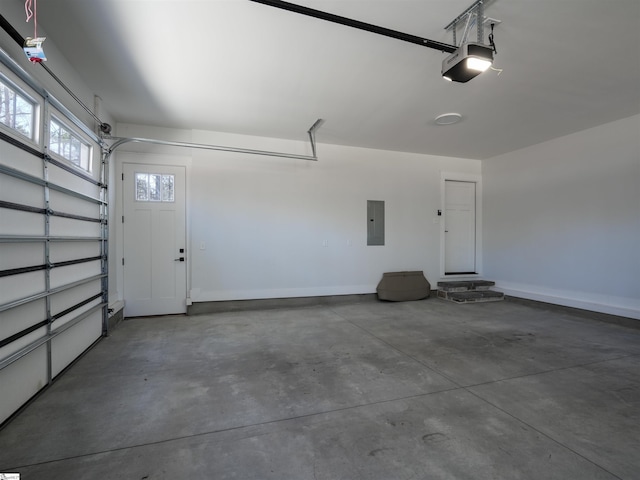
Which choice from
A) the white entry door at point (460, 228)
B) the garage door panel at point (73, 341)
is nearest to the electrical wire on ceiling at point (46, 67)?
the garage door panel at point (73, 341)

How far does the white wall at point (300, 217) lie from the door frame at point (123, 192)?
34mm

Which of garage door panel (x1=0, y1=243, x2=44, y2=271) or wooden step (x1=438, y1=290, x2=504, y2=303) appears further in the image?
wooden step (x1=438, y1=290, x2=504, y2=303)

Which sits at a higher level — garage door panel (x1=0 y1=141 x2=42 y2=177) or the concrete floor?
garage door panel (x1=0 y1=141 x2=42 y2=177)

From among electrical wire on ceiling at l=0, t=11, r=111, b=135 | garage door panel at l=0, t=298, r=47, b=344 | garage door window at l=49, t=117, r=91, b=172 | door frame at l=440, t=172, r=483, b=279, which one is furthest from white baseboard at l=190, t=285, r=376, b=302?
electrical wire on ceiling at l=0, t=11, r=111, b=135

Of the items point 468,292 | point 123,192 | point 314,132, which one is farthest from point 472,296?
point 123,192

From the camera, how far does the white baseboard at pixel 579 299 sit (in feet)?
14.6

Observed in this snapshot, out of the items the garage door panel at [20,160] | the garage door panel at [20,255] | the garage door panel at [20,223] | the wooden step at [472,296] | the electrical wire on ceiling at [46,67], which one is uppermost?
the electrical wire on ceiling at [46,67]

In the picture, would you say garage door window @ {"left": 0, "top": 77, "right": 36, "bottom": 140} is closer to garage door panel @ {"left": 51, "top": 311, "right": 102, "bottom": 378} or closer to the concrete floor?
garage door panel @ {"left": 51, "top": 311, "right": 102, "bottom": 378}

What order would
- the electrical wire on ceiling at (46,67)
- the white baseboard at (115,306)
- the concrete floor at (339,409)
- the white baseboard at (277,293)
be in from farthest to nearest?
the white baseboard at (277,293), the white baseboard at (115,306), the electrical wire on ceiling at (46,67), the concrete floor at (339,409)

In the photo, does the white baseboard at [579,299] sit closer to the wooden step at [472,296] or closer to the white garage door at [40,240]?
the wooden step at [472,296]

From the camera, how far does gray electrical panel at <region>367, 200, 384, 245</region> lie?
6.09m

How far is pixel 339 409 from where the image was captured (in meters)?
2.24

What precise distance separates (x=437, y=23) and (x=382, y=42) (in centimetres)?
48

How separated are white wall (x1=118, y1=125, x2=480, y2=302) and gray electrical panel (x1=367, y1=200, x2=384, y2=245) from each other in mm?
121
